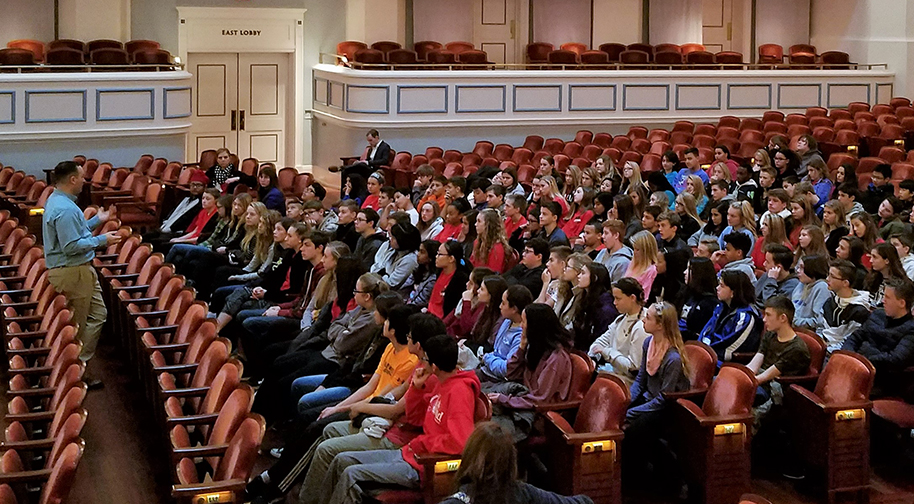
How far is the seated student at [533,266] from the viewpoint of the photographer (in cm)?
614

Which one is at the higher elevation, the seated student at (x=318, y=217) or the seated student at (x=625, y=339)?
the seated student at (x=318, y=217)

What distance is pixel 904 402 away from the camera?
486cm

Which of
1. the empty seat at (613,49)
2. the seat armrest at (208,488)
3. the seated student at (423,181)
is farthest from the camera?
the empty seat at (613,49)

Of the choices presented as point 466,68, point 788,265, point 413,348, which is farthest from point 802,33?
point 413,348

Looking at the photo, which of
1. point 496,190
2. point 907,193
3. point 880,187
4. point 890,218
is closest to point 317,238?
point 496,190

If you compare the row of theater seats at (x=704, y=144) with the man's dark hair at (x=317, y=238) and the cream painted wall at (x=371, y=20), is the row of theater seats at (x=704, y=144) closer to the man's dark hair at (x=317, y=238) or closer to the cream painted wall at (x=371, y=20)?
the cream painted wall at (x=371, y=20)

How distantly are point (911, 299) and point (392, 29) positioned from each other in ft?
37.1

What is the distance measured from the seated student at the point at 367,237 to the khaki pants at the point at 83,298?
1688 mm

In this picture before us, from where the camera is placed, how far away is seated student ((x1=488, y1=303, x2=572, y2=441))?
4.50 meters

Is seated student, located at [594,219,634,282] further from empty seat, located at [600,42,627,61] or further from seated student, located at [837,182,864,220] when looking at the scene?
empty seat, located at [600,42,627,61]

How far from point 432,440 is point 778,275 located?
8.64 ft

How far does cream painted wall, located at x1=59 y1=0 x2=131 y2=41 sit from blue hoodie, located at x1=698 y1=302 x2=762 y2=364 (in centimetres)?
1101

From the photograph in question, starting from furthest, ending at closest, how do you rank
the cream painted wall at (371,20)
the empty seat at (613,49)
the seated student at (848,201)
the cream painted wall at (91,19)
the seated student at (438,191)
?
the empty seat at (613,49) → the cream painted wall at (371,20) → the cream painted wall at (91,19) → the seated student at (438,191) → the seated student at (848,201)

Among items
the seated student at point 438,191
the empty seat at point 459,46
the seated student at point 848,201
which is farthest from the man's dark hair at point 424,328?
the empty seat at point 459,46
